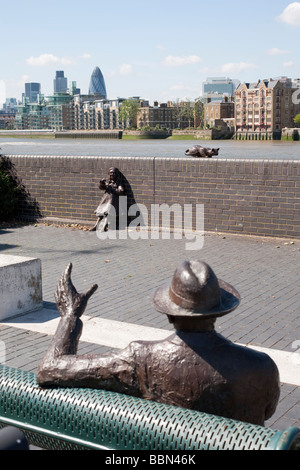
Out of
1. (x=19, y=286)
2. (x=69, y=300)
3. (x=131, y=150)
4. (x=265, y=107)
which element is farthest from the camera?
(x=265, y=107)

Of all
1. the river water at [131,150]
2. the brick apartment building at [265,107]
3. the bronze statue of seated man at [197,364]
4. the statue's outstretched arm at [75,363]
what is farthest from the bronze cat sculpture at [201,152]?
the brick apartment building at [265,107]

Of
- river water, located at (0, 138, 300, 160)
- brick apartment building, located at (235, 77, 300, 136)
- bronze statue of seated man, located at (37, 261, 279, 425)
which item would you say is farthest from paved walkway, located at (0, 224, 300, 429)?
brick apartment building, located at (235, 77, 300, 136)

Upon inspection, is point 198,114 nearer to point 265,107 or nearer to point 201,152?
point 265,107

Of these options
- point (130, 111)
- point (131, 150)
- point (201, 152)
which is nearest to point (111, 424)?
point (201, 152)

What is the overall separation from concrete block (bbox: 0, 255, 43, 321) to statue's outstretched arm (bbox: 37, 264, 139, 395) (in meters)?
4.23

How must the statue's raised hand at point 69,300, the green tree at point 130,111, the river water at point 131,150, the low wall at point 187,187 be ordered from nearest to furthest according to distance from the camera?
the statue's raised hand at point 69,300, the low wall at point 187,187, the river water at point 131,150, the green tree at point 130,111

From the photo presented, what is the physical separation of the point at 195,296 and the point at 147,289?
5.98 meters

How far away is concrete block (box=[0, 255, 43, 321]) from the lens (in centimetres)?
748

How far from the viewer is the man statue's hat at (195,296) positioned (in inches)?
108

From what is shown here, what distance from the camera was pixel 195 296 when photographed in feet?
8.98

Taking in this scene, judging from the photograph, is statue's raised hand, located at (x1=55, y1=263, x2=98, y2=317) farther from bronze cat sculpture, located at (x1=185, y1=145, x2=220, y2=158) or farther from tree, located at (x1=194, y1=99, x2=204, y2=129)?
tree, located at (x1=194, y1=99, x2=204, y2=129)

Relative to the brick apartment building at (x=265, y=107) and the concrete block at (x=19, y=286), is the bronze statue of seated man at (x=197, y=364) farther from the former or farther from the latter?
the brick apartment building at (x=265, y=107)

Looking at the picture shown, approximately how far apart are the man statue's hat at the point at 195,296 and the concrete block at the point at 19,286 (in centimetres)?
493

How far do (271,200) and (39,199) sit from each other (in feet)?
19.6
